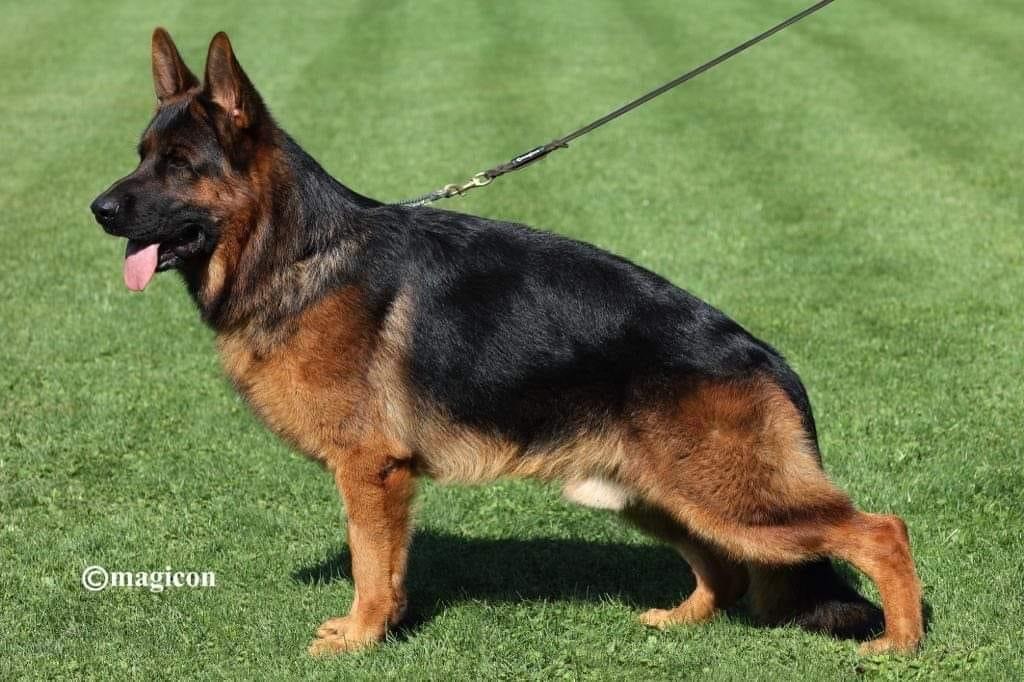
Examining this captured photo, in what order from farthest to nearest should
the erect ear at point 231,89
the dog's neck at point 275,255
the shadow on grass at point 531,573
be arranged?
1. the shadow on grass at point 531,573
2. the dog's neck at point 275,255
3. the erect ear at point 231,89

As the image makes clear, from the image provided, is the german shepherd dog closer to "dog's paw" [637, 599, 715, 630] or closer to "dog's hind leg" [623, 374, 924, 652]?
"dog's hind leg" [623, 374, 924, 652]

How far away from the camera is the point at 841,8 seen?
22547 mm

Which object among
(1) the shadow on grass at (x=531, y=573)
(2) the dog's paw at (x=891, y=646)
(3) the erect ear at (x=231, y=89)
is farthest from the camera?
(1) the shadow on grass at (x=531, y=573)

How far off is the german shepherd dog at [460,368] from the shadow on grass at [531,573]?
0.59 m

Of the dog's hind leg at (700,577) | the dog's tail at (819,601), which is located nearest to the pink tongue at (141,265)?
the dog's hind leg at (700,577)

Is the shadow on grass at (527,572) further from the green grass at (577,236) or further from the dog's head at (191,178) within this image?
the dog's head at (191,178)

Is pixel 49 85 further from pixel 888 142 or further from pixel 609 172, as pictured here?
pixel 888 142

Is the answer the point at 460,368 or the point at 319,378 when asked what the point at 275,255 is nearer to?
the point at 319,378

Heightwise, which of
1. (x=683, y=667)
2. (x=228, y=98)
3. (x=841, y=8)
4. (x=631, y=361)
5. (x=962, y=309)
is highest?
(x=228, y=98)

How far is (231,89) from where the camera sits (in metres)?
4.57

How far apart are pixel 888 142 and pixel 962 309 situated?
19.5 ft

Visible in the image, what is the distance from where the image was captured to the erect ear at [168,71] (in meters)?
4.79

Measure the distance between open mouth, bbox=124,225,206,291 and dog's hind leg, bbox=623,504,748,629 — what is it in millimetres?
2059

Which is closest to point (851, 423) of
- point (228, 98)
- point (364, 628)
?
point (364, 628)
